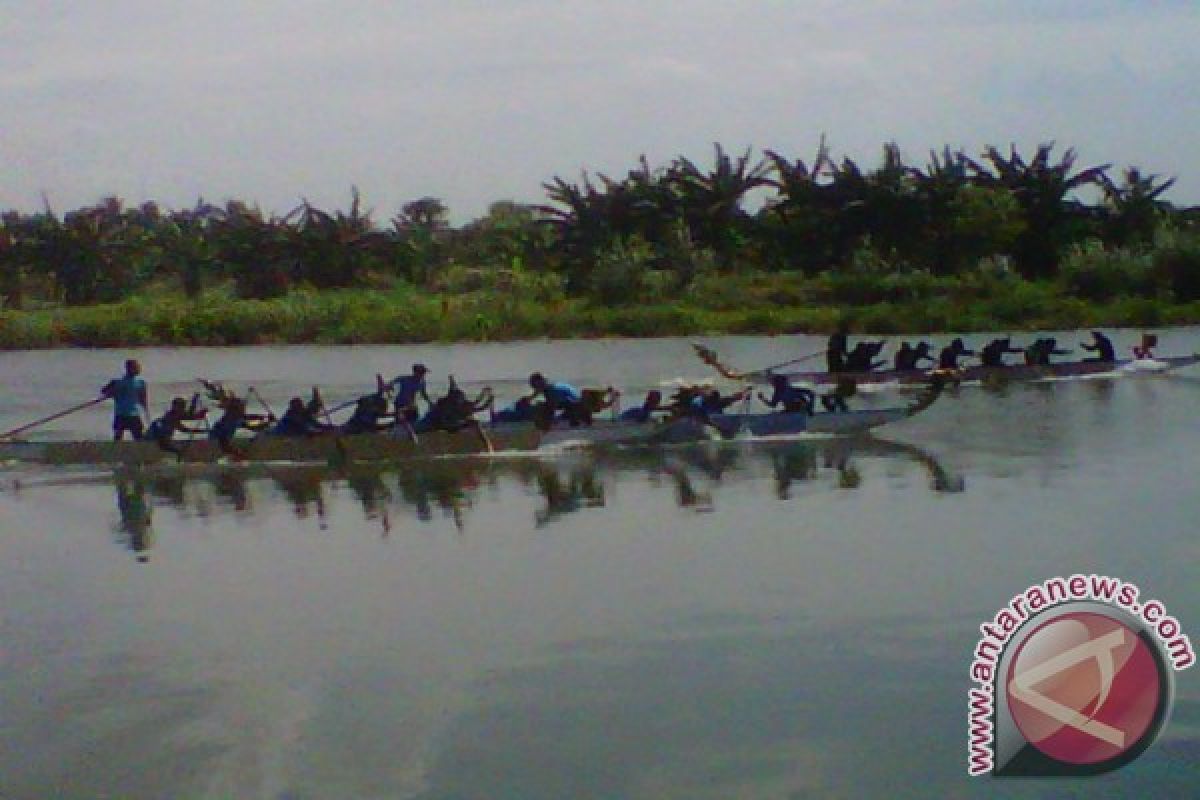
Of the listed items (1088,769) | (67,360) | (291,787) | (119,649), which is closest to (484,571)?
(119,649)

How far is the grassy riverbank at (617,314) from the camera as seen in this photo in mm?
49719

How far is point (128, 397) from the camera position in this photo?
22.4m

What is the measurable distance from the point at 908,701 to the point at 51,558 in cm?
936

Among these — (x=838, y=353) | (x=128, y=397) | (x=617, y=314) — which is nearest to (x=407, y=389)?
(x=128, y=397)

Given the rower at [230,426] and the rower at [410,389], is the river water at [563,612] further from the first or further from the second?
the rower at [410,389]

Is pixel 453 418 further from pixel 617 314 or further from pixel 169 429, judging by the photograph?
pixel 617 314

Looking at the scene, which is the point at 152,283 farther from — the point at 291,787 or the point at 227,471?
the point at 291,787

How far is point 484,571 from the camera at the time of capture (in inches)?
592

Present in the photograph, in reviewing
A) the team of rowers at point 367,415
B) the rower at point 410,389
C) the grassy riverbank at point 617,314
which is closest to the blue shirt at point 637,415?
the team of rowers at point 367,415

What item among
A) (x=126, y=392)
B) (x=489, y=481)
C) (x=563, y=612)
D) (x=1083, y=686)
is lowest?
(x=563, y=612)

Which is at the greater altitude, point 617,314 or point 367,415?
point 617,314

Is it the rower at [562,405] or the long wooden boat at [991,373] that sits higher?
the rower at [562,405]

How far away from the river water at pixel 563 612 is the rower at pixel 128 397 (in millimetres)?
725

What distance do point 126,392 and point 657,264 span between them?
35497 millimetres
